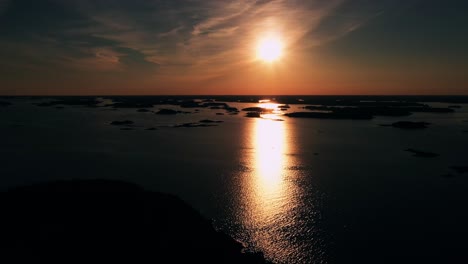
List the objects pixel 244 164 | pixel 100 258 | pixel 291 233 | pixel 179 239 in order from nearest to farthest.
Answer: pixel 100 258, pixel 179 239, pixel 291 233, pixel 244 164

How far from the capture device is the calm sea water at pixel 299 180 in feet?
A: 64.2

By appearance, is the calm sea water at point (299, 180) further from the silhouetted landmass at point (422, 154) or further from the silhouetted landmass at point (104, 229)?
the silhouetted landmass at point (104, 229)

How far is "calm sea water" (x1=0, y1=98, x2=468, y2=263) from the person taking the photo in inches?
770

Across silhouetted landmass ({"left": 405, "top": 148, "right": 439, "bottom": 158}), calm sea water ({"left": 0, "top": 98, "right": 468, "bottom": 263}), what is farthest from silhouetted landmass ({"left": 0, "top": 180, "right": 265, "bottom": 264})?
silhouetted landmass ({"left": 405, "top": 148, "right": 439, "bottom": 158})

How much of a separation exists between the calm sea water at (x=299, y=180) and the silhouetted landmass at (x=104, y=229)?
11.0 ft

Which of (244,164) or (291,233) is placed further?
(244,164)

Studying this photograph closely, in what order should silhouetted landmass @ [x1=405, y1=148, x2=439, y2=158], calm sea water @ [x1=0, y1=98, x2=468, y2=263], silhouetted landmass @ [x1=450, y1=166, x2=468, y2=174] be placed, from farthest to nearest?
silhouetted landmass @ [x1=405, y1=148, x2=439, y2=158], silhouetted landmass @ [x1=450, y1=166, x2=468, y2=174], calm sea water @ [x1=0, y1=98, x2=468, y2=263]

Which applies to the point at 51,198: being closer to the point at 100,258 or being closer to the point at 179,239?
the point at 100,258

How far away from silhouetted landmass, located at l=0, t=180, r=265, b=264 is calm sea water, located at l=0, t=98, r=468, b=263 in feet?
11.0

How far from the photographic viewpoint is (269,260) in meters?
17.5

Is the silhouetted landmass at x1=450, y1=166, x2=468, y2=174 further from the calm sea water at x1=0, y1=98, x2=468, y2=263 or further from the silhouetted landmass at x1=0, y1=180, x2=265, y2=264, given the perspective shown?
the silhouetted landmass at x1=0, y1=180, x2=265, y2=264

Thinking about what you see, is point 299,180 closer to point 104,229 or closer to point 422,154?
point 104,229

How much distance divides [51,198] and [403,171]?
3621cm

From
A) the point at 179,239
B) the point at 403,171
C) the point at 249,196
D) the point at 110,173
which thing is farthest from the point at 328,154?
the point at 179,239
